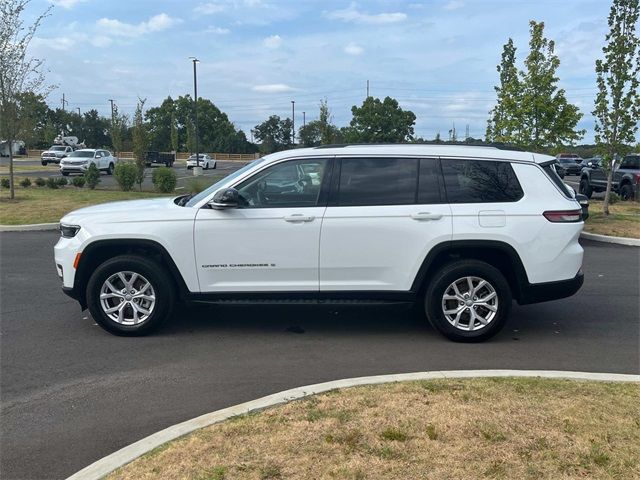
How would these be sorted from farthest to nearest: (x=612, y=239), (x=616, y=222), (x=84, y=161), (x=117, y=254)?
(x=84, y=161)
(x=616, y=222)
(x=612, y=239)
(x=117, y=254)

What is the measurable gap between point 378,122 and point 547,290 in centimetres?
4878

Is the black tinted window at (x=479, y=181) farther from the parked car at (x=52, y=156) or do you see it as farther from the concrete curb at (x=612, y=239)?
the parked car at (x=52, y=156)

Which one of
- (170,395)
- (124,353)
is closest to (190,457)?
(170,395)

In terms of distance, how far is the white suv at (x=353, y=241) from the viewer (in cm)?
550

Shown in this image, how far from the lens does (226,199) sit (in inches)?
214

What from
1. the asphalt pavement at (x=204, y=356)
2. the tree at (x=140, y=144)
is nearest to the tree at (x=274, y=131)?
the tree at (x=140, y=144)

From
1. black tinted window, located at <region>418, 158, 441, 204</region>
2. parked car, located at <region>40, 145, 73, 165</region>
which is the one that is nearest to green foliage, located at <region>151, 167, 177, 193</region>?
black tinted window, located at <region>418, 158, 441, 204</region>

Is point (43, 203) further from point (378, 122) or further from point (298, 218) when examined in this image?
point (378, 122)

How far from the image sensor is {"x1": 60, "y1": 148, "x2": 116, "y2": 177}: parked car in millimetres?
32500

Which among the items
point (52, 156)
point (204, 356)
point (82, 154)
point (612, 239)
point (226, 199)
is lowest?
point (204, 356)

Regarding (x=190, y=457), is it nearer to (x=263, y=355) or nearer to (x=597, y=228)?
(x=263, y=355)

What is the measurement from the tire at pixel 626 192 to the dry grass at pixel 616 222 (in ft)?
10.1

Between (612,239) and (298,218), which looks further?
(612,239)

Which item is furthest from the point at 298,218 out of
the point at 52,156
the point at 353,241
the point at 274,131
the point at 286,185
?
the point at 274,131
